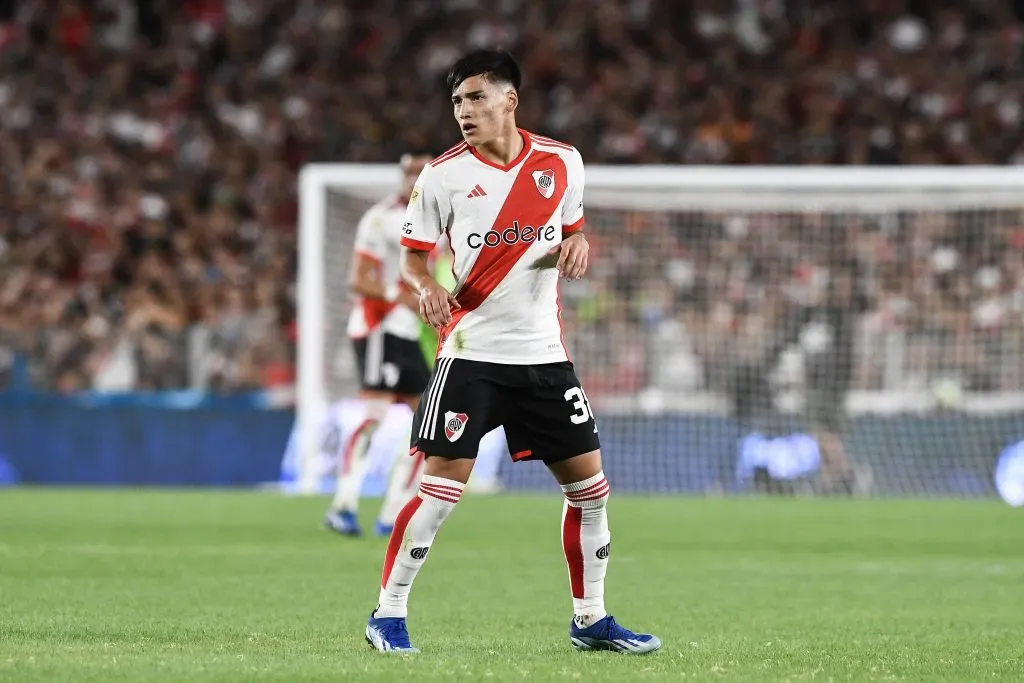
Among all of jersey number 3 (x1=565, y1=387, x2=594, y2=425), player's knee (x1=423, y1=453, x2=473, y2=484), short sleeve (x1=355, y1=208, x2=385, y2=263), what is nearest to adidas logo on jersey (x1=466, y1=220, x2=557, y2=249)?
jersey number 3 (x1=565, y1=387, x2=594, y2=425)

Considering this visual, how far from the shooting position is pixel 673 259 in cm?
1772

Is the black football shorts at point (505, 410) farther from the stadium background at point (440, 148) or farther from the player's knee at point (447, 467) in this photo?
the stadium background at point (440, 148)

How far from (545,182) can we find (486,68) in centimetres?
46

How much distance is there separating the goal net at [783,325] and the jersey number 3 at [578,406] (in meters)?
10.1

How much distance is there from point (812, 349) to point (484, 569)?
8.48 meters

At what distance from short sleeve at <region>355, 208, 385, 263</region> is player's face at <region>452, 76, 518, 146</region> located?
17.9ft

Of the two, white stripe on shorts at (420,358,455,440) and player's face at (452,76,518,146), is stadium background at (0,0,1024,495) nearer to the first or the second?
white stripe on shorts at (420,358,455,440)

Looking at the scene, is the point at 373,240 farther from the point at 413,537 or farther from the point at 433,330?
the point at 413,537

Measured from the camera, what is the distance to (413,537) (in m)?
5.94

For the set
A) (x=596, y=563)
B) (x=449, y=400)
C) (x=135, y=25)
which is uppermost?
(x=135, y=25)

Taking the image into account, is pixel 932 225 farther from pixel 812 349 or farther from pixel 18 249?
pixel 18 249

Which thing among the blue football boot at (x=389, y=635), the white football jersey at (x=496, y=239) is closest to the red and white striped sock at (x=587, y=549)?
the white football jersey at (x=496, y=239)

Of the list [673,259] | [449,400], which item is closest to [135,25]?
[673,259]

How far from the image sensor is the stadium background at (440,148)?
17.0 m
